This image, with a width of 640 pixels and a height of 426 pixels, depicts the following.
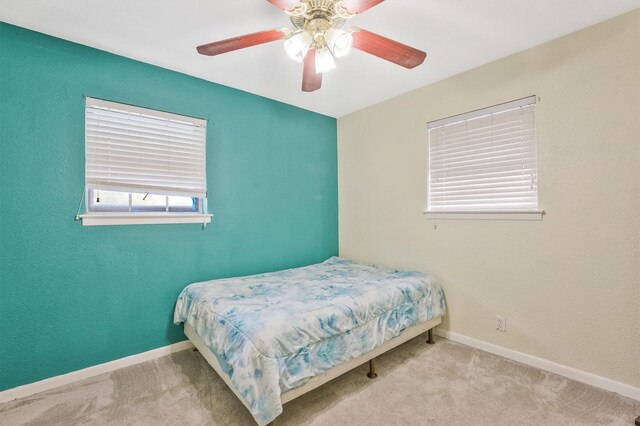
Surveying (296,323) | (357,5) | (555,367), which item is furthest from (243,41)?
(555,367)

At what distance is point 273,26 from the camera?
1.94 meters

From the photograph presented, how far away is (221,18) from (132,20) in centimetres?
58

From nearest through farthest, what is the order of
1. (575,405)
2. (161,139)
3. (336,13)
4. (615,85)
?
(336,13)
(575,405)
(615,85)
(161,139)

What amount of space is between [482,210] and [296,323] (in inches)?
71.1

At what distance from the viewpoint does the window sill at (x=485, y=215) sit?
2.21 metres

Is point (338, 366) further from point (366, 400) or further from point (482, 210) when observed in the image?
point (482, 210)

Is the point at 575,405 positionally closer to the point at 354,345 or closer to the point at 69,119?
the point at 354,345

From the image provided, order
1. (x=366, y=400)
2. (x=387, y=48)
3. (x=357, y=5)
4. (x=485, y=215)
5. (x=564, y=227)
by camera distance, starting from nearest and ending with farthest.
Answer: (x=357, y=5) → (x=387, y=48) → (x=366, y=400) → (x=564, y=227) → (x=485, y=215)

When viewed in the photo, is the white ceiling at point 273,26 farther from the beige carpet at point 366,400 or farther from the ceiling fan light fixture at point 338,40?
the beige carpet at point 366,400

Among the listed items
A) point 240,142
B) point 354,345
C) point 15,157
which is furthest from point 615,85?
point 15,157

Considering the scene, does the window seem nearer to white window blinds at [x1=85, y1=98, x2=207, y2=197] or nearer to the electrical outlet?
white window blinds at [x1=85, y1=98, x2=207, y2=197]

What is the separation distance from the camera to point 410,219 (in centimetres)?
301

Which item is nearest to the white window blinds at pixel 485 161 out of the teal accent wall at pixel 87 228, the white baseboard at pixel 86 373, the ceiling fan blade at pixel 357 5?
the ceiling fan blade at pixel 357 5

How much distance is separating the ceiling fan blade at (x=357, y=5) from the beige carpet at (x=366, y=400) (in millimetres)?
2135
